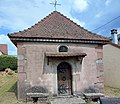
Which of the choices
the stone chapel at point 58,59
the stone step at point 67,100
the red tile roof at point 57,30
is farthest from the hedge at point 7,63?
the stone step at point 67,100

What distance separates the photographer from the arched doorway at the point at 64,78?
14.7m

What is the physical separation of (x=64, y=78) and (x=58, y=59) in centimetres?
146

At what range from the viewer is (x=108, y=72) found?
2128 centimetres

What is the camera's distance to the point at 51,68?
1431 cm

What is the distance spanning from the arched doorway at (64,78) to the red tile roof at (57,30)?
6.86ft

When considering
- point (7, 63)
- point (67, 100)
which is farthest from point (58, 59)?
point (7, 63)

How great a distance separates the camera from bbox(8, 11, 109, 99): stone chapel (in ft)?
45.9

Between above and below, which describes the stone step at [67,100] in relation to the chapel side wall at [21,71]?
below

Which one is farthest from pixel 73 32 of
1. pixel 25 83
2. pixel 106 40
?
pixel 25 83

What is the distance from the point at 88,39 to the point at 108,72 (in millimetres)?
7672

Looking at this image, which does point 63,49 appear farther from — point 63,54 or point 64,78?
point 64,78

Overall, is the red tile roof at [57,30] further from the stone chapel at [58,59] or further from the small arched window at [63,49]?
the small arched window at [63,49]

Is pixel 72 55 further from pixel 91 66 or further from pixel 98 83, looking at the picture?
pixel 98 83

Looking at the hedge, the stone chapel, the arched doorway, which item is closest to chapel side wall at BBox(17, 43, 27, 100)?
the stone chapel
